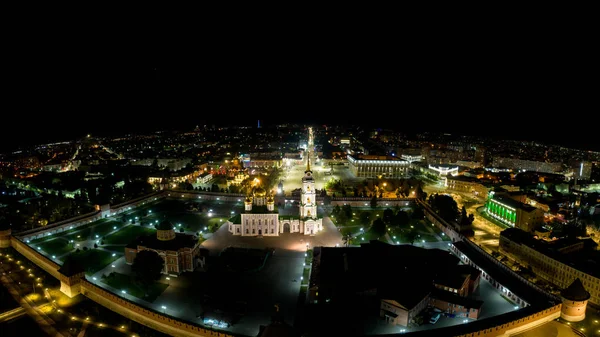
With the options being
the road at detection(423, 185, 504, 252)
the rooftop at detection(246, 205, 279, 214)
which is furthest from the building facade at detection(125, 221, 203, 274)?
the road at detection(423, 185, 504, 252)

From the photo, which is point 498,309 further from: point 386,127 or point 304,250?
point 386,127

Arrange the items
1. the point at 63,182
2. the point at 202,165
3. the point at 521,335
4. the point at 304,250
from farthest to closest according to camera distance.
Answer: the point at 202,165
the point at 63,182
the point at 304,250
the point at 521,335

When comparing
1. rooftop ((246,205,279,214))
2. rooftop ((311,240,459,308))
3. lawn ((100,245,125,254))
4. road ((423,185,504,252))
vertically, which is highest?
rooftop ((246,205,279,214))

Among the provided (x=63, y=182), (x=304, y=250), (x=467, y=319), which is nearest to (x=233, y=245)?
(x=304, y=250)

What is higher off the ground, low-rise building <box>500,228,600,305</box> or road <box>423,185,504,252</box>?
low-rise building <box>500,228,600,305</box>

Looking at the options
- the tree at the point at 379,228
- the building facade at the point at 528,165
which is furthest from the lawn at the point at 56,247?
A: the building facade at the point at 528,165

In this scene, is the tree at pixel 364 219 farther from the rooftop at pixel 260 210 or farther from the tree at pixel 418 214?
the rooftop at pixel 260 210

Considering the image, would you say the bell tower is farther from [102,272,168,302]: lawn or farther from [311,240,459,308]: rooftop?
[102,272,168,302]: lawn

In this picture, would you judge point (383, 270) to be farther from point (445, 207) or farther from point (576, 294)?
point (445, 207)
